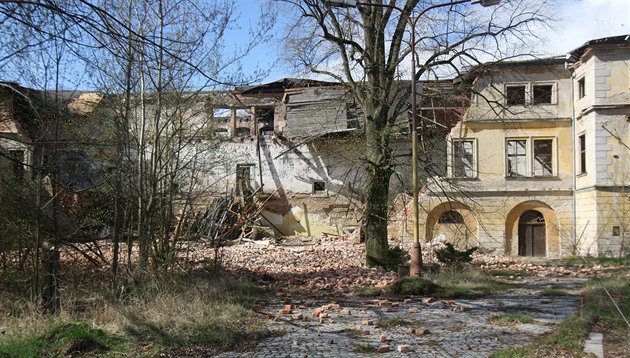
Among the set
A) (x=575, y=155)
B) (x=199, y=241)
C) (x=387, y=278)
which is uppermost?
(x=575, y=155)

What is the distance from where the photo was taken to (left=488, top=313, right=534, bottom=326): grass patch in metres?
9.88

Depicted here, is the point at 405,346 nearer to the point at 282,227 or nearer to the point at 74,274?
the point at 74,274

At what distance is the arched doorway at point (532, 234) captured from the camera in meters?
31.0

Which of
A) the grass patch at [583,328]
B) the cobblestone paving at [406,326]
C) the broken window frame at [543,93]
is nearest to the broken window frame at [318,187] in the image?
the broken window frame at [543,93]

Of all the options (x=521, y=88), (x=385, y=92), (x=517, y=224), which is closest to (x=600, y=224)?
(x=517, y=224)

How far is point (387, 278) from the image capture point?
16.3 meters

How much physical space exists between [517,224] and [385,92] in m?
15.7

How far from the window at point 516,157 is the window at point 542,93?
2.39 m

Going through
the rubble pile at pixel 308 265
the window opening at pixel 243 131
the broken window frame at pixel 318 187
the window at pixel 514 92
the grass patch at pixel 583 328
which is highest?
the window at pixel 514 92

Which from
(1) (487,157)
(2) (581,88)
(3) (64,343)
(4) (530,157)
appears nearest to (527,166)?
(4) (530,157)

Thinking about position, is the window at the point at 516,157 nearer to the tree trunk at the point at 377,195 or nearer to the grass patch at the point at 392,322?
A: the tree trunk at the point at 377,195

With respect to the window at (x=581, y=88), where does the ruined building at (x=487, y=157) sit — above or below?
below

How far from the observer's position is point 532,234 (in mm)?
31109

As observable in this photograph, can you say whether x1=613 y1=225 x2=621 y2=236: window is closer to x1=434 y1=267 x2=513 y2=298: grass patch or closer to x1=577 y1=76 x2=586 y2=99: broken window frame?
x1=577 y1=76 x2=586 y2=99: broken window frame
